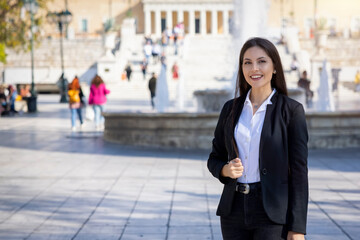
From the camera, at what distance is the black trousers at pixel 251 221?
10.0 feet

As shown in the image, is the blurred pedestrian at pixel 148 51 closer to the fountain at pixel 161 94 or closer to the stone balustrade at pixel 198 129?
the fountain at pixel 161 94

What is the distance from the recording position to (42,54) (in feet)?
174

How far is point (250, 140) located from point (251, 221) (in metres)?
0.38

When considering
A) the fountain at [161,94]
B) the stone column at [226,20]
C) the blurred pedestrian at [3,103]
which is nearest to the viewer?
the fountain at [161,94]

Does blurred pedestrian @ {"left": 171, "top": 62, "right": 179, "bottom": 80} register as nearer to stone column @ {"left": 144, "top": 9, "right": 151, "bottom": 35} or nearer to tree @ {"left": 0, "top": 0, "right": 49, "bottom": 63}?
tree @ {"left": 0, "top": 0, "right": 49, "bottom": 63}

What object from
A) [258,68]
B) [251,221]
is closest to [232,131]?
[258,68]

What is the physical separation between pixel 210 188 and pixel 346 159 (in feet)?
11.3

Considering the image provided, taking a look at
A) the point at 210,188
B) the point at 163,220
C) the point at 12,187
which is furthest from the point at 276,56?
the point at 12,187

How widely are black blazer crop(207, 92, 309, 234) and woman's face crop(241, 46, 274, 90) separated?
118mm

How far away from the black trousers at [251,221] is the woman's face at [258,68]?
1.64 feet

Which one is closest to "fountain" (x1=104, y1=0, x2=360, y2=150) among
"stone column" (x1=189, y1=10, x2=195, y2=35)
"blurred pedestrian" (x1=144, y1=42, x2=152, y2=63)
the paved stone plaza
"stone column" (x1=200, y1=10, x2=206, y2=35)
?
the paved stone plaza

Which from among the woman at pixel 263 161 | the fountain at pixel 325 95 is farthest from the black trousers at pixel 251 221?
the fountain at pixel 325 95

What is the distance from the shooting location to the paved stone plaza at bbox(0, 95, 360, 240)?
6.16m

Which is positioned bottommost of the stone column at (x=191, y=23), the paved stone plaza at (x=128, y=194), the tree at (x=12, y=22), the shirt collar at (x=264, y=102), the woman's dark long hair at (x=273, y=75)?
the paved stone plaza at (x=128, y=194)
